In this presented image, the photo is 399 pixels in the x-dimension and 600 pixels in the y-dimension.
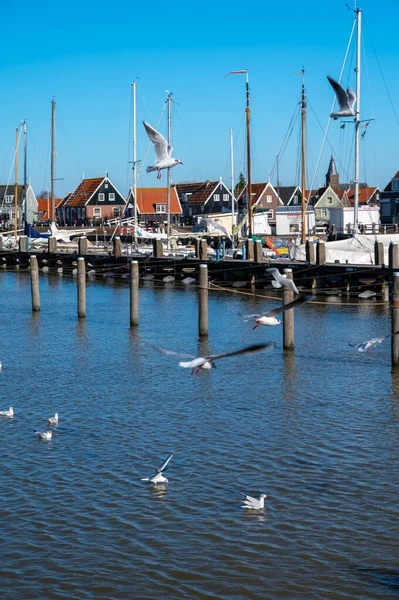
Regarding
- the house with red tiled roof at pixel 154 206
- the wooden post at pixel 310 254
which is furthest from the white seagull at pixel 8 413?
the house with red tiled roof at pixel 154 206

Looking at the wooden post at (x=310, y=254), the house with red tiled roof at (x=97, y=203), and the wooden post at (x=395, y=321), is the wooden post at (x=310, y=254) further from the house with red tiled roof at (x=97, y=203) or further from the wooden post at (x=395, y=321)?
the house with red tiled roof at (x=97, y=203)

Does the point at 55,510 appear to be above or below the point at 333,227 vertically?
below

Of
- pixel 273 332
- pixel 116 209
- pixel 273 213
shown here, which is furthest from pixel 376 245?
pixel 116 209

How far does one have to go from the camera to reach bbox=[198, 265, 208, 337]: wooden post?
26.9 m

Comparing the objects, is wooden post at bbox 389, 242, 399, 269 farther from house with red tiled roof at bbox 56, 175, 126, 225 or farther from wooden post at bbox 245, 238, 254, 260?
house with red tiled roof at bbox 56, 175, 126, 225

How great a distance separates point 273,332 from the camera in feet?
99.8

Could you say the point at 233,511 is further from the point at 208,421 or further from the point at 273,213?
the point at 273,213

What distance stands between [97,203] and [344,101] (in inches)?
3155

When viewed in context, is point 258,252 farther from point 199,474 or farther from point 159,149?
point 199,474

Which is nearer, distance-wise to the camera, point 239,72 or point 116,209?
point 239,72

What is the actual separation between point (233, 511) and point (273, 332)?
1762 centimetres

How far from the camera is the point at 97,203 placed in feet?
417

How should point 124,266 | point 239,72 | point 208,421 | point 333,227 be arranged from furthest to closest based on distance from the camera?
1. point 333,227
2. point 239,72
3. point 124,266
4. point 208,421

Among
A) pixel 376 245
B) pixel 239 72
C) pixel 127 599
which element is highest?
pixel 239 72
